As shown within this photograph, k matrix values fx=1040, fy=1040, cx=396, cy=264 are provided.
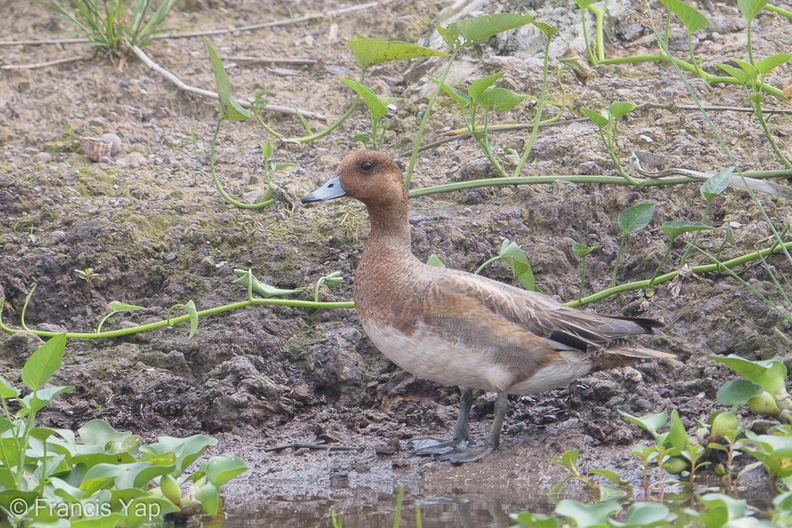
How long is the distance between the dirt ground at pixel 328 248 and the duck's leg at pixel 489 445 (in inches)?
2.0

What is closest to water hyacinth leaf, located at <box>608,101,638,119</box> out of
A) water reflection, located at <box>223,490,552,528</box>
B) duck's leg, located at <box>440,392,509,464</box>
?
duck's leg, located at <box>440,392,509,464</box>

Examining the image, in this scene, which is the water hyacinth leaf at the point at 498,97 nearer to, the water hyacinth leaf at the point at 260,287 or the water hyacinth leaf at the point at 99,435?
the water hyacinth leaf at the point at 260,287

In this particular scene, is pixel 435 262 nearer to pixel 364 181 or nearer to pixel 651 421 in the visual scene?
pixel 364 181

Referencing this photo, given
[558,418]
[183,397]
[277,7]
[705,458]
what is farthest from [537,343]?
[277,7]

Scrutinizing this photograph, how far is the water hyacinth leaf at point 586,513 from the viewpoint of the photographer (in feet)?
9.84

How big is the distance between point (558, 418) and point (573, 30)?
3210 mm

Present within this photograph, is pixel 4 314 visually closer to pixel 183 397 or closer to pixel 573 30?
pixel 183 397

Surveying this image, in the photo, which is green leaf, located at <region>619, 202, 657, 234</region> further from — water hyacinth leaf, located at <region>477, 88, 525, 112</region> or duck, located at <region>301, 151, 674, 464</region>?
water hyacinth leaf, located at <region>477, 88, 525, 112</region>

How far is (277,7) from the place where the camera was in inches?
342

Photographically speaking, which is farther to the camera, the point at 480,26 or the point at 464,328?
the point at 480,26

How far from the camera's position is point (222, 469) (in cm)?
369

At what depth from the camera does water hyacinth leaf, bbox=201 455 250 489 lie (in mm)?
3639

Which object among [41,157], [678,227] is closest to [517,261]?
[678,227]

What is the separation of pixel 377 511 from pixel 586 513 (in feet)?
3.78
